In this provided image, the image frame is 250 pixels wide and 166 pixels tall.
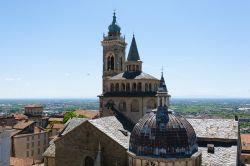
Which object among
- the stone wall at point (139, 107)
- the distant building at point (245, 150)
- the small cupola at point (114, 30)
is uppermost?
the small cupola at point (114, 30)

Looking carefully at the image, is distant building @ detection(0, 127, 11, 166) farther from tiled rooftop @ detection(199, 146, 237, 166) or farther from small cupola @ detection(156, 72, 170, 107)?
tiled rooftop @ detection(199, 146, 237, 166)

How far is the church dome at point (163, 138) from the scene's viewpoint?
116 feet

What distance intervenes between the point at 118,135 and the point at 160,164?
24.3ft

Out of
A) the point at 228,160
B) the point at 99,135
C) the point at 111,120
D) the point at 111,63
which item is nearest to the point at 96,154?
the point at 99,135

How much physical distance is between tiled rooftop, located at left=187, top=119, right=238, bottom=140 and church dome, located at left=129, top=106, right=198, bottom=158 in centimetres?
677

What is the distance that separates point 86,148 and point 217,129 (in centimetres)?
1691

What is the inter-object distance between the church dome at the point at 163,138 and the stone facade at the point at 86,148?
6.94 ft

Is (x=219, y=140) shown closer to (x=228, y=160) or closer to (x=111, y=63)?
(x=228, y=160)

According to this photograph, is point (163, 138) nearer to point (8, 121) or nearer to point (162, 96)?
point (162, 96)

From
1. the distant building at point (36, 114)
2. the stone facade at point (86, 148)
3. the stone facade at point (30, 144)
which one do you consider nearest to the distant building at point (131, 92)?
the stone facade at point (86, 148)

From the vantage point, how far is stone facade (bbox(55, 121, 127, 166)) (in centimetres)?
3822

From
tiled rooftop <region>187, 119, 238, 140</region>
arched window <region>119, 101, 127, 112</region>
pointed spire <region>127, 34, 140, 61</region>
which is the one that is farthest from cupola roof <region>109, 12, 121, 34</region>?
tiled rooftop <region>187, 119, 238, 140</region>

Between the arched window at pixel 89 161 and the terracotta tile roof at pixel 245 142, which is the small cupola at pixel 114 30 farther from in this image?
the terracotta tile roof at pixel 245 142

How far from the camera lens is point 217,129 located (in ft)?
147
